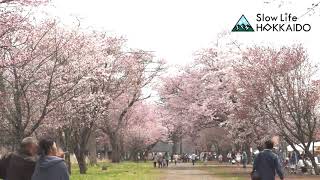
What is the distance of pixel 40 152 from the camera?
20.5ft

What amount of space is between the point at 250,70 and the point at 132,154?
1891 inches

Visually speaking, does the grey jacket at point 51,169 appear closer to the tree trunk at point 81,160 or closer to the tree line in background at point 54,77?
the tree line in background at point 54,77

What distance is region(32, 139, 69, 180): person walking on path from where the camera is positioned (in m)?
6.10

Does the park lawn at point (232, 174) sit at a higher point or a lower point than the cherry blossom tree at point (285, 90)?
lower

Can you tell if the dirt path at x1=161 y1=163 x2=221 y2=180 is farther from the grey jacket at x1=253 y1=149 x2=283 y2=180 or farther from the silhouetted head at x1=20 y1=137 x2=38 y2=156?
the silhouetted head at x1=20 y1=137 x2=38 y2=156

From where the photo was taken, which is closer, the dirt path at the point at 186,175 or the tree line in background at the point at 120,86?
the tree line in background at the point at 120,86

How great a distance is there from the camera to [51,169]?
20.0 feet

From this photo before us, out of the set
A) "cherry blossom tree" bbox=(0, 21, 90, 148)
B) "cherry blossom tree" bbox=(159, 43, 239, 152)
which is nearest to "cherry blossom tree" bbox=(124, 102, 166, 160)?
"cherry blossom tree" bbox=(159, 43, 239, 152)

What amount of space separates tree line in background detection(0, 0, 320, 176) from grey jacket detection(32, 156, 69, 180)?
27.2ft

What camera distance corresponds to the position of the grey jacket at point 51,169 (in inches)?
240


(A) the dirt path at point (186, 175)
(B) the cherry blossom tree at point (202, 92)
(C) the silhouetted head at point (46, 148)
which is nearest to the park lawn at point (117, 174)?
(A) the dirt path at point (186, 175)

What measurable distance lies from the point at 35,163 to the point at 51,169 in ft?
2.17

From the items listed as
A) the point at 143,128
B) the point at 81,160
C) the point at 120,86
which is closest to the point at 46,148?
the point at 81,160

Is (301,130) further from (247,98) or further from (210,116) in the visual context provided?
(210,116)
